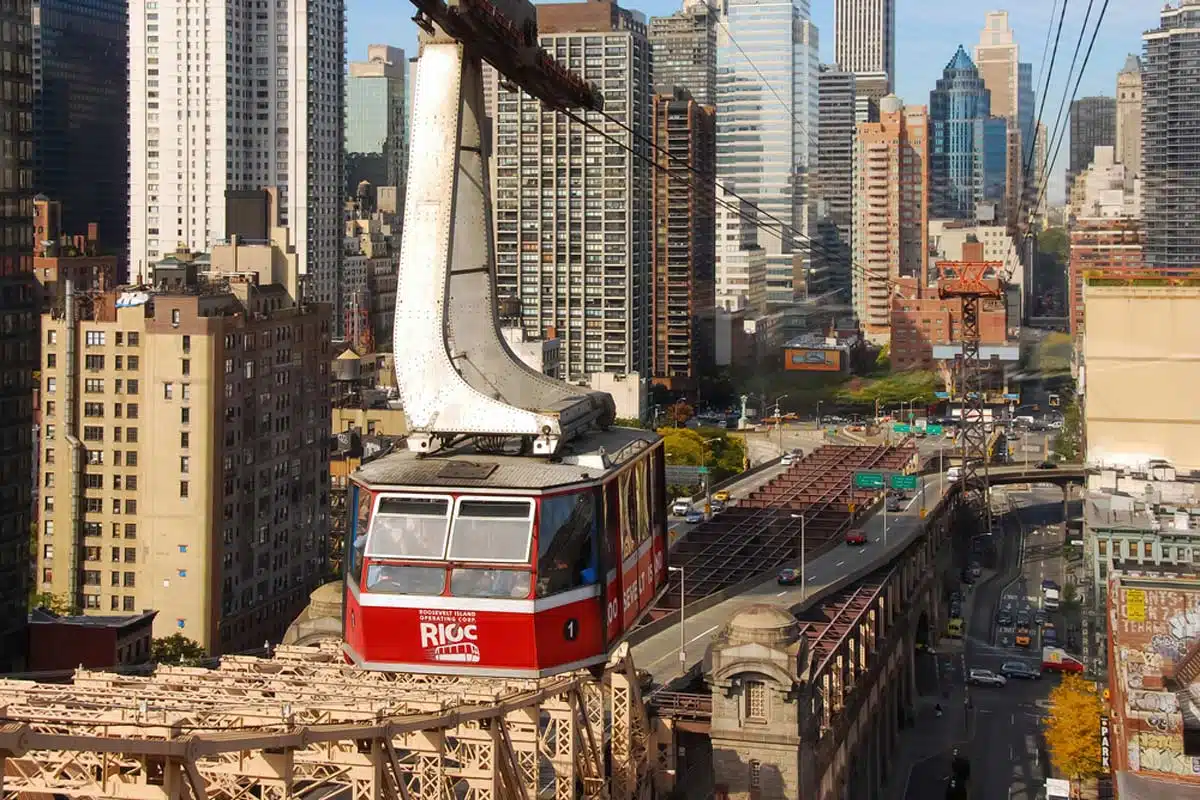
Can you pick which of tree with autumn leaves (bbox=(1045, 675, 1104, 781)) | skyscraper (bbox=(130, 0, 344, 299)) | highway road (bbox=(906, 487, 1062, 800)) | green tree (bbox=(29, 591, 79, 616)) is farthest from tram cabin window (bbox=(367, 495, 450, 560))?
skyscraper (bbox=(130, 0, 344, 299))

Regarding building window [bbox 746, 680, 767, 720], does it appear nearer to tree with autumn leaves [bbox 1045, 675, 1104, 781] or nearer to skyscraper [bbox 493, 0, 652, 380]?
tree with autumn leaves [bbox 1045, 675, 1104, 781]

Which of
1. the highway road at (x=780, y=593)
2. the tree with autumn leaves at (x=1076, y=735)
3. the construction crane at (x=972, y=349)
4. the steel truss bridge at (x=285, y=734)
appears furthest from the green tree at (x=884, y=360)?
the steel truss bridge at (x=285, y=734)

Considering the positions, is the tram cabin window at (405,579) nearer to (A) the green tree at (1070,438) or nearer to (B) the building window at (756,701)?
(B) the building window at (756,701)

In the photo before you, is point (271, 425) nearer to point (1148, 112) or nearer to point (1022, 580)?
point (1022, 580)

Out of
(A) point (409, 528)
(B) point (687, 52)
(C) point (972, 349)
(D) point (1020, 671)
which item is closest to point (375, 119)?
(B) point (687, 52)

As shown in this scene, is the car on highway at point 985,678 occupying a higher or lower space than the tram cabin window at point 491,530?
lower

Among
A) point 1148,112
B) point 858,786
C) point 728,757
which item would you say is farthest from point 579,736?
point 1148,112
